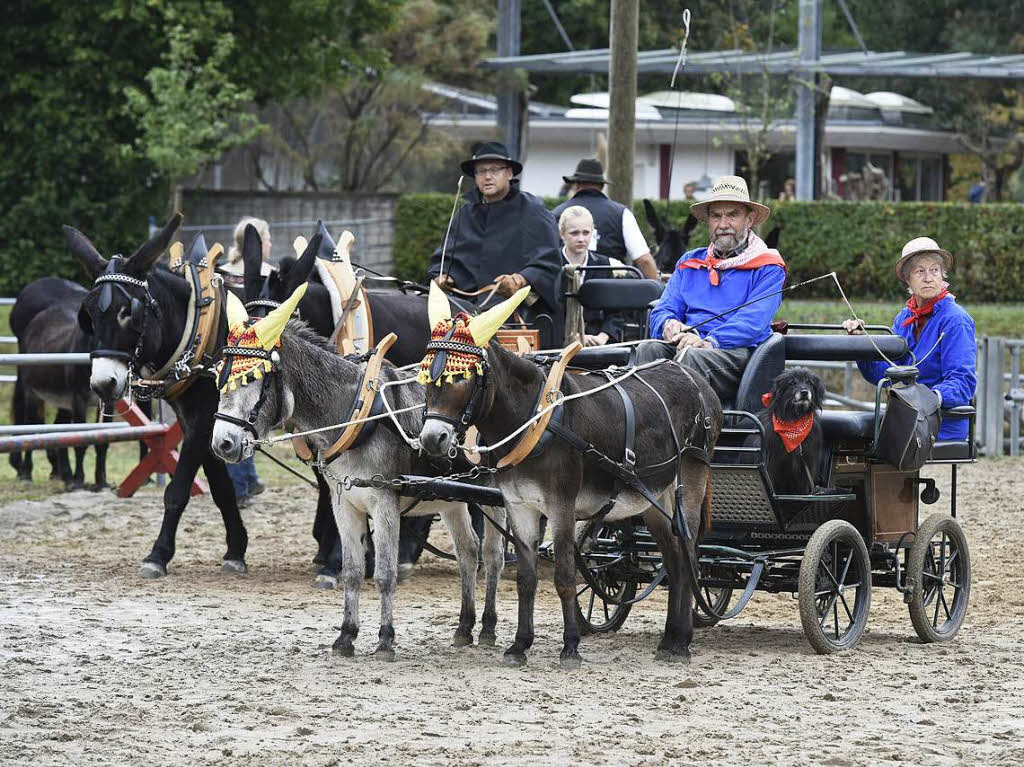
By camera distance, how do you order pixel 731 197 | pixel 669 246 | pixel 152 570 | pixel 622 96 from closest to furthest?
pixel 731 197, pixel 152 570, pixel 622 96, pixel 669 246

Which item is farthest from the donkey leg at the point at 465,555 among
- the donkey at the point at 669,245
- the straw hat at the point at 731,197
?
the donkey at the point at 669,245

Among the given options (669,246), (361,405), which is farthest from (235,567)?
(669,246)

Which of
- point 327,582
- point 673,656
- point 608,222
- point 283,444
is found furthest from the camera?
point 283,444

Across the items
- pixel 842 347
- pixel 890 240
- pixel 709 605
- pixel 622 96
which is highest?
pixel 622 96

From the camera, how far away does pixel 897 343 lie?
870 cm

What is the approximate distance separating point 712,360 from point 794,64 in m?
23.4

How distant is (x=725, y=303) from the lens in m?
8.68

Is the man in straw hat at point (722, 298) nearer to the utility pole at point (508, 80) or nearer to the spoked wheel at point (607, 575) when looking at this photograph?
the spoked wheel at point (607, 575)

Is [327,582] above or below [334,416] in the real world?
below

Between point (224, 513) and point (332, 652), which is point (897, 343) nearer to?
A: point (332, 652)

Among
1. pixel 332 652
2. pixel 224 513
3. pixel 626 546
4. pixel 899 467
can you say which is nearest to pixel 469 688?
pixel 332 652

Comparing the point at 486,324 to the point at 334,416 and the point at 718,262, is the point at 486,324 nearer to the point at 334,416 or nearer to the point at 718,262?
the point at 334,416

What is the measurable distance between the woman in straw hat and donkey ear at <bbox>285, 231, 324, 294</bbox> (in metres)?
2.90

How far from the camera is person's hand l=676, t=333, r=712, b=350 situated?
850 cm
